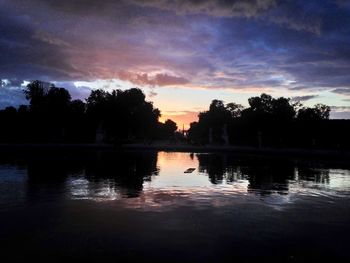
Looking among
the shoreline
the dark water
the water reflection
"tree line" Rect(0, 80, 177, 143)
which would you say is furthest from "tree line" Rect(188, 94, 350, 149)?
the dark water

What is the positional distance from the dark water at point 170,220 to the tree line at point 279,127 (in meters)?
37.5

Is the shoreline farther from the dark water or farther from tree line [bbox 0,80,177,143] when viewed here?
the dark water

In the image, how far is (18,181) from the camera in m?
20.5

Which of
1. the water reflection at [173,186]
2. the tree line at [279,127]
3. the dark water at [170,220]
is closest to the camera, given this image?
the dark water at [170,220]

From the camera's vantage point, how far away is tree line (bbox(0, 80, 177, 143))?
70188mm

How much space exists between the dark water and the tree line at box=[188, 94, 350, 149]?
3747 centimetres

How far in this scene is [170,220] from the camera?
12.6m

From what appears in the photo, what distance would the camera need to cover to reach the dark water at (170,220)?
9.45 metres

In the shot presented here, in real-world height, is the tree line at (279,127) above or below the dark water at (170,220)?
above

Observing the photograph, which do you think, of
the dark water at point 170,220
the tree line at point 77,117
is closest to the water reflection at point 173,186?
the dark water at point 170,220

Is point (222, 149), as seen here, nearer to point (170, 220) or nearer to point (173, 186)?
point (173, 186)

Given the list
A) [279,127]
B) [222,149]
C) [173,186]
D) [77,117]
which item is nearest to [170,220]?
[173,186]

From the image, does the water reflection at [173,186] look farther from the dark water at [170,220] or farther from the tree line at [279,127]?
the tree line at [279,127]

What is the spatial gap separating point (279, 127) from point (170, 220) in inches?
2097
